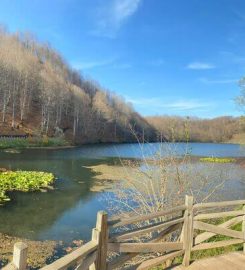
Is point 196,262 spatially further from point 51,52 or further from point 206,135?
point 206,135

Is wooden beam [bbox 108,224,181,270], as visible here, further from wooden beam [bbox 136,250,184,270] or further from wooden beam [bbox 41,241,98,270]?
wooden beam [bbox 41,241,98,270]

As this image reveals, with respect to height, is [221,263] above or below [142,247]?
below

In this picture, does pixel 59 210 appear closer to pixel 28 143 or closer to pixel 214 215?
pixel 214 215

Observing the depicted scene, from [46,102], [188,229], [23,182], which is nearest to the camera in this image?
[188,229]

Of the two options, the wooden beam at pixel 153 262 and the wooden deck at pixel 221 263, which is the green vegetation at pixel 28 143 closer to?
the wooden deck at pixel 221 263

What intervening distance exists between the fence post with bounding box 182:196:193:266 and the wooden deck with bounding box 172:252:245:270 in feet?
0.61

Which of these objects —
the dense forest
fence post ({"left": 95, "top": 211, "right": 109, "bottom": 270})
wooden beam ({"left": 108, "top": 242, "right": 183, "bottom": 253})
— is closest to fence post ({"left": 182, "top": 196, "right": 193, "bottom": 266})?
wooden beam ({"left": 108, "top": 242, "right": 183, "bottom": 253})

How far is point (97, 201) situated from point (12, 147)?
37394mm

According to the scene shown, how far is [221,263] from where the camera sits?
744cm

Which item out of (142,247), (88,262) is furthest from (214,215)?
(88,262)

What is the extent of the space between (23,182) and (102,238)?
A: 18.5m

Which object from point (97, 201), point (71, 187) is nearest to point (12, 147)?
point (71, 187)

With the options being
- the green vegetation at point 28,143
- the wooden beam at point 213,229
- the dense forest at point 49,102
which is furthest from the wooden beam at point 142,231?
the green vegetation at point 28,143

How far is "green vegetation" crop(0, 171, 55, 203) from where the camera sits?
21.8m
